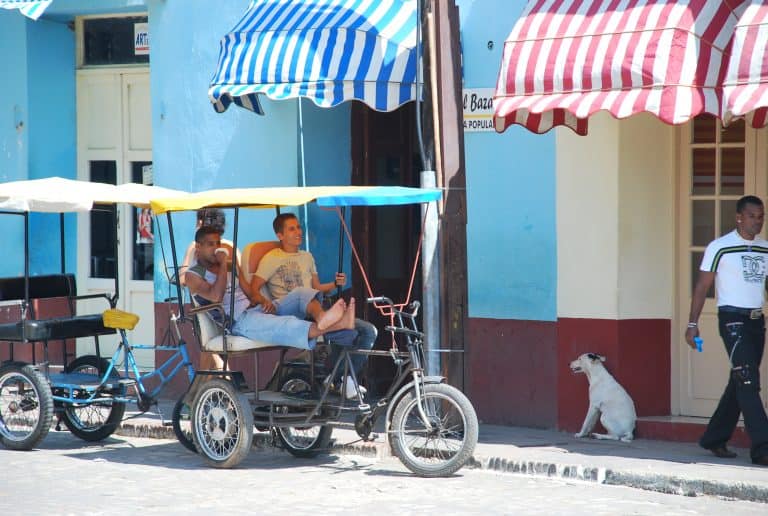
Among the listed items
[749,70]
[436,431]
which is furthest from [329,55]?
[749,70]

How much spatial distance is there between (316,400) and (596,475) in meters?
2.03

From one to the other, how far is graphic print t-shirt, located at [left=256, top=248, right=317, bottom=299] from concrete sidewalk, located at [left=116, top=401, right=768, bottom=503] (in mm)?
1197

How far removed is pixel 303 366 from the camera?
1033 cm

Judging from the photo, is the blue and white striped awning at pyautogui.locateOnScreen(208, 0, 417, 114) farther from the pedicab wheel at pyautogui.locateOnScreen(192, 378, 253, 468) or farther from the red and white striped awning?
the pedicab wheel at pyautogui.locateOnScreen(192, 378, 253, 468)

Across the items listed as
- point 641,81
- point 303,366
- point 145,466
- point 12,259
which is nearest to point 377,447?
point 303,366

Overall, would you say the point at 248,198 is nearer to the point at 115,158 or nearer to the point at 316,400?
the point at 316,400

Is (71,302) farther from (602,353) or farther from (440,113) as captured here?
A: (602,353)

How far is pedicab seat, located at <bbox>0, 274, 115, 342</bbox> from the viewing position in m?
10.8

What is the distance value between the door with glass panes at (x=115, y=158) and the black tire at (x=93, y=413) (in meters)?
2.66

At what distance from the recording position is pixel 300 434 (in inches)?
417

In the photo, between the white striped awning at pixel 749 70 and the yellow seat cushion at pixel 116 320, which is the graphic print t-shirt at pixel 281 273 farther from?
the white striped awning at pixel 749 70

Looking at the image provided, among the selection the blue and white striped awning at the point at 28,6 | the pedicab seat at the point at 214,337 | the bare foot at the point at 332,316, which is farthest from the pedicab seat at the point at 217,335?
the blue and white striped awning at the point at 28,6

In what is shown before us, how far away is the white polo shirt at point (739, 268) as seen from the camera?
9.66 metres

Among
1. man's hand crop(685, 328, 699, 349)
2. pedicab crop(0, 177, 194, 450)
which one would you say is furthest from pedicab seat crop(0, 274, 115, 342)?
man's hand crop(685, 328, 699, 349)
